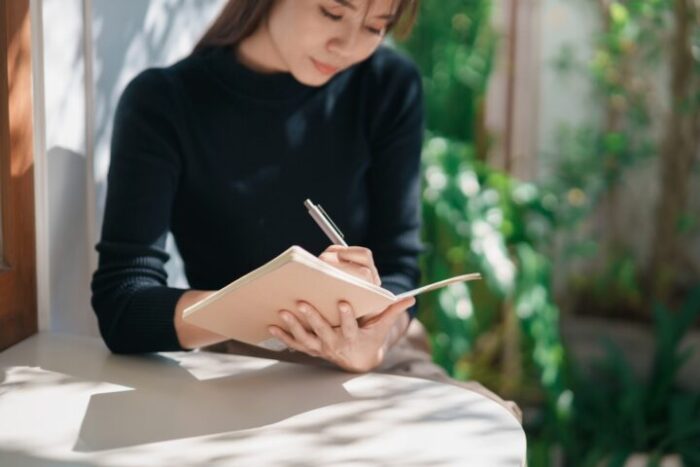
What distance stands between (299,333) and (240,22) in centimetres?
70

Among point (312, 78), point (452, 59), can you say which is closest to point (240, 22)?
point (312, 78)

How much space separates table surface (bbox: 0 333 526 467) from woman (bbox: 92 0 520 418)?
3.1 inches

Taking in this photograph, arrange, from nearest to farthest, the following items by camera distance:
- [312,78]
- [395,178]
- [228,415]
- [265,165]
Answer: [228,415]
[312,78]
[265,165]
[395,178]

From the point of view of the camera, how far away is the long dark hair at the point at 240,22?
6.84ft

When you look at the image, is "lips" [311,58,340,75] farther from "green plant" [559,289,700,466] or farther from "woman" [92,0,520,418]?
"green plant" [559,289,700,466]

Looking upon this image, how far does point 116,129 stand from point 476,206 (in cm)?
165

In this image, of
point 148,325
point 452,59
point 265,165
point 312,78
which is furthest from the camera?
point 452,59

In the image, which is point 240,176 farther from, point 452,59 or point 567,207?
point 567,207

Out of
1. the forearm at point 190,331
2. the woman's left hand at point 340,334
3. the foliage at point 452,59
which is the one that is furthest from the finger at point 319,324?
the foliage at point 452,59

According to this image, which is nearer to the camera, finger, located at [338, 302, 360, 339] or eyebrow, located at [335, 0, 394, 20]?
finger, located at [338, 302, 360, 339]

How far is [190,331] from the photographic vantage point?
187 centimetres

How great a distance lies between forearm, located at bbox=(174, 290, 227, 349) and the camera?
73.2 inches

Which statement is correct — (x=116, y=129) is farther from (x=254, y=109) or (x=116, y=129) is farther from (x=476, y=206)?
(x=476, y=206)

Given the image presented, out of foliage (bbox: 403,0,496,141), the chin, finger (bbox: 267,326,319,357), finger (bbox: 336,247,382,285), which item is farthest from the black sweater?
foliage (bbox: 403,0,496,141)
